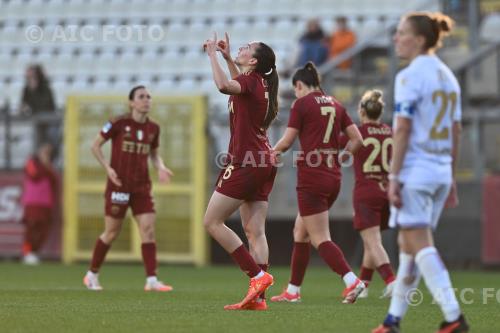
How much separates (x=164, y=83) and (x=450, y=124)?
47.1ft

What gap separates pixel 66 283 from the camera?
41.5 feet

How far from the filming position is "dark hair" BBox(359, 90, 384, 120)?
1062 cm

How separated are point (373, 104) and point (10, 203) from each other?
930 cm

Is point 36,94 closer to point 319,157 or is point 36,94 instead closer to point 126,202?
point 126,202

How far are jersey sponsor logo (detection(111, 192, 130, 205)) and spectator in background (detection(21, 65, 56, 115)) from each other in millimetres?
7213

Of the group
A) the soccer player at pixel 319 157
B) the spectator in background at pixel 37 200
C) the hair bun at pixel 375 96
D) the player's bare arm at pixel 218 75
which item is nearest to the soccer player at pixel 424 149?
the player's bare arm at pixel 218 75

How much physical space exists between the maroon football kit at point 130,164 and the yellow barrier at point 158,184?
522cm

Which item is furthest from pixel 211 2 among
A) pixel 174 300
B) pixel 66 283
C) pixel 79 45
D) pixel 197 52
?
pixel 174 300

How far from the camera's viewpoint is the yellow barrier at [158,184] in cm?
1725

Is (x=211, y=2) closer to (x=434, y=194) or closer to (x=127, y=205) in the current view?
(x=127, y=205)

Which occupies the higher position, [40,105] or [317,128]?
[40,105]

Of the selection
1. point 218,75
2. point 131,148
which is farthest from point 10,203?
point 218,75

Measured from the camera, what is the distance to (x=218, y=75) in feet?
25.6

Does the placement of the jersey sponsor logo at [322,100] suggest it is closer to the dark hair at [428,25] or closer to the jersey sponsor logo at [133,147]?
the jersey sponsor logo at [133,147]
